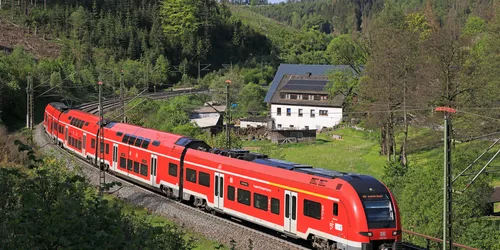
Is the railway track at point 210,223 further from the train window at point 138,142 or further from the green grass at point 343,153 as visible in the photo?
the green grass at point 343,153

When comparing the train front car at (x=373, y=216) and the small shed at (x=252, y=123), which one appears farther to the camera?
the small shed at (x=252, y=123)

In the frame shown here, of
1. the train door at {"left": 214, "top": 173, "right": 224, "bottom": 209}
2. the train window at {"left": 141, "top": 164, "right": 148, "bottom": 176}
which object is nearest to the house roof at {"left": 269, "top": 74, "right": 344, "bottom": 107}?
the train window at {"left": 141, "top": 164, "right": 148, "bottom": 176}

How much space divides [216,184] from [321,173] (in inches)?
240

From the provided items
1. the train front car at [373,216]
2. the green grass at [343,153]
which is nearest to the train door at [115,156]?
the train front car at [373,216]

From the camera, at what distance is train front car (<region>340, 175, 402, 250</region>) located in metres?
19.0

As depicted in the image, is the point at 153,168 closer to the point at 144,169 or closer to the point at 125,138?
the point at 144,169

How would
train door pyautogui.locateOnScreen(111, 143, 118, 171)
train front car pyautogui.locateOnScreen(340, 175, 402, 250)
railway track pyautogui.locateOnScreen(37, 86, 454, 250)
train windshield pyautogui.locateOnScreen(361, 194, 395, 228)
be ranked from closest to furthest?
train front car pyautogui.locateOnScreen(340, 175, 402, 250), train windshield pyautogui.locateOnScreen(361, 194, 395, 228), railway track pyautogui.locateOnScreen(37, 86, 454, 250), train door pyautogui.locateOnScreen(111, 143, 118, 171)

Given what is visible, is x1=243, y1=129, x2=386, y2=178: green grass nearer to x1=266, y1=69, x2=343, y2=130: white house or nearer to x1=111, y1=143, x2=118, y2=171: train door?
x1=266, y1=69, x2=343, y2=130: white house

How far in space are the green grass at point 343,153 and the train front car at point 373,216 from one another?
80.4ft

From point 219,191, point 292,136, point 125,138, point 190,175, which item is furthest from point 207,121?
point 219,191

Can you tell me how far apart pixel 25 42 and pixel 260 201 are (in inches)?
3307

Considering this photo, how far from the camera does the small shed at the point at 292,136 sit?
212 ft

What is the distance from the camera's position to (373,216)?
19234mm

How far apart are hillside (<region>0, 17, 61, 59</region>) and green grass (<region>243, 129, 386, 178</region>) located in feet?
153
